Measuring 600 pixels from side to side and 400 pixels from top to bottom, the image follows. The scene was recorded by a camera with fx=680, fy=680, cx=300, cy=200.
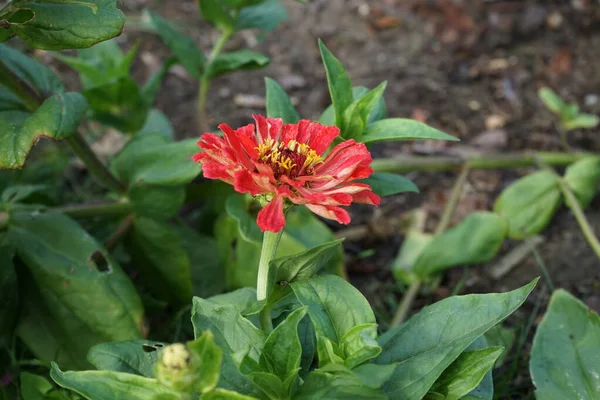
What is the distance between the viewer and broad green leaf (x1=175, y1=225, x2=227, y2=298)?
6.50ft

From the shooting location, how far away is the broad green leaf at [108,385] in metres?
1.12

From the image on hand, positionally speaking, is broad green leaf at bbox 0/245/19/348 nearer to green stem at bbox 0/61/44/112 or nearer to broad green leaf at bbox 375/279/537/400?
green stem at bbox 0/61/44/112

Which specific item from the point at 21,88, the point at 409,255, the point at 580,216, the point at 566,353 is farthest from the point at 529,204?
the point at 21,88

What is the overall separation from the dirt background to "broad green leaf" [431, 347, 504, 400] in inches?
42.9

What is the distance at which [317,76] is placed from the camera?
2.82 m

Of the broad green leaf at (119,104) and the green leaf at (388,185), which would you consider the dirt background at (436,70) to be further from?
the green leaf at (388,185)

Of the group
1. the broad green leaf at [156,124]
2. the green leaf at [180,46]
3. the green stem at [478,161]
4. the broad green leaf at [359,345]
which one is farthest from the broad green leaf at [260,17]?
the broad green leaf at [359,345]

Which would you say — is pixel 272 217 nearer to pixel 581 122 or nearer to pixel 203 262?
pixel 203 262

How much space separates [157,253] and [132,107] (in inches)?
18.8

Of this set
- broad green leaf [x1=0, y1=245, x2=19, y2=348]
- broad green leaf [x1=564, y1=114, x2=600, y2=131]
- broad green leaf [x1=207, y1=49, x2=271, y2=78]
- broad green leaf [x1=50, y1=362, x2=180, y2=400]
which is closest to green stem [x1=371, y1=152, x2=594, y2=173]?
broad green leaf [x1=564, y1=114, x2=600, y2=131]

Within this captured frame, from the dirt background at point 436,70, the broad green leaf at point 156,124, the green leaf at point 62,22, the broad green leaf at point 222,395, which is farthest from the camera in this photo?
the dirt background at point 436,70

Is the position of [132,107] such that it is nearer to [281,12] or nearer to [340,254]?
[281,12]

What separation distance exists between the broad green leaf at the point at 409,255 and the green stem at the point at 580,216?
44 centimetres

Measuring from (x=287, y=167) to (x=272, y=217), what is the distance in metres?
0.15
